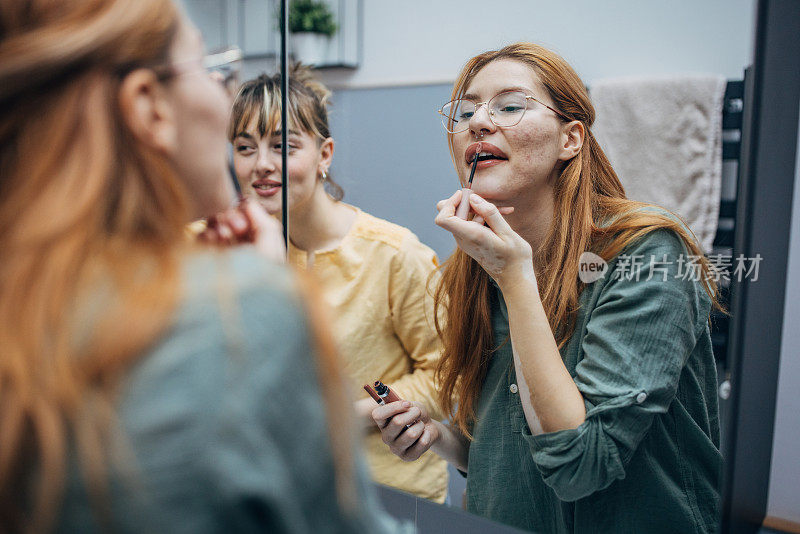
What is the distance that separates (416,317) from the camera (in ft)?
3.33

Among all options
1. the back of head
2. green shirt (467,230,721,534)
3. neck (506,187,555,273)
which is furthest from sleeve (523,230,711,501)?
the back of head

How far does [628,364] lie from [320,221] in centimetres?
56

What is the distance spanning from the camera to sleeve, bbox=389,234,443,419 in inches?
39.4

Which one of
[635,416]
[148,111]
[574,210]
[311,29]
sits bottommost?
[635,416]

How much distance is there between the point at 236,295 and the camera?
361 millimetres

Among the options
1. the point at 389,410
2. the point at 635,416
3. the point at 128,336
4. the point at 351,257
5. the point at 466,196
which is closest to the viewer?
the point at 128,336

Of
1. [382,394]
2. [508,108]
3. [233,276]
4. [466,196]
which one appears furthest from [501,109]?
[233,276]

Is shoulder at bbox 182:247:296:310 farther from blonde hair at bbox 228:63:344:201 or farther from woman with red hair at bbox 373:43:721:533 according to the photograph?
blonde hair at bbox 228:63:344:201

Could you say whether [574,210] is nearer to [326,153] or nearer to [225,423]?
[326,153]

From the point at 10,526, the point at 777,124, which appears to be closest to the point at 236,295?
the point at 10,526

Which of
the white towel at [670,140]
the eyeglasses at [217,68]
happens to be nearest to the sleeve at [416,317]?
the white towel at [670,140]

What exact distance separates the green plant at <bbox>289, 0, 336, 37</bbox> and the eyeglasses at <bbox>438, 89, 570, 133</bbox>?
0.31 meters

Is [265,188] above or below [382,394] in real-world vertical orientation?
above

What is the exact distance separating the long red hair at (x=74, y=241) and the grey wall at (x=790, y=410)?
0.79 m
